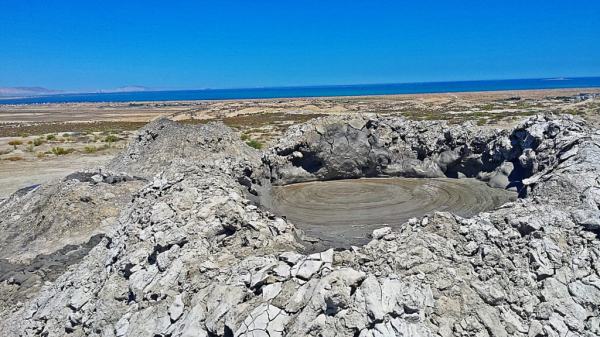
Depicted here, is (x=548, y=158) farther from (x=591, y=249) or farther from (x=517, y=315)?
(x=517, y=315)

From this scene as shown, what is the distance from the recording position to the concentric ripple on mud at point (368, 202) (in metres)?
11.0

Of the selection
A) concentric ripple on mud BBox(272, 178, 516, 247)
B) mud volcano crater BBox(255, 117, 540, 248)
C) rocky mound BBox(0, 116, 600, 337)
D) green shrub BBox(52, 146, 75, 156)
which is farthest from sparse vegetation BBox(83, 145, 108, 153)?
rocky mound BBox(0, 116, 600, 337)

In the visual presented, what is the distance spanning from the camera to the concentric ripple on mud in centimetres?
1103

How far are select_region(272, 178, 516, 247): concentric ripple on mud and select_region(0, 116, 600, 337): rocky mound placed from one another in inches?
70.1

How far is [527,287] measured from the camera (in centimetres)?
673

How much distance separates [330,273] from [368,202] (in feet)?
22.3

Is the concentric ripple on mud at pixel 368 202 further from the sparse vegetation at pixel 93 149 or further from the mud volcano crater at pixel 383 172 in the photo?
the sparse vegetation at pixel 93 149

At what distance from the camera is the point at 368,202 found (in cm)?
1287

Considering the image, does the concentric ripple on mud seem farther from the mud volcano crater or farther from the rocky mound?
the rocky mound

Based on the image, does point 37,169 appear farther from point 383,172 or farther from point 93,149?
point 383,172

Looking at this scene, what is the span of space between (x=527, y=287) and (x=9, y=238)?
47.9 feet

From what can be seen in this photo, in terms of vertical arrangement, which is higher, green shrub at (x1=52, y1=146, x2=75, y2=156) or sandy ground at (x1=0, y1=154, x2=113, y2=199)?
green shrub at (x1=52, y1=146, x2=75, y2=156)

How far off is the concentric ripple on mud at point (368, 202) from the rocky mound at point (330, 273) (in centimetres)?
178

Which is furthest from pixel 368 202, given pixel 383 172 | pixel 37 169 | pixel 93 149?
pixel 93 149
